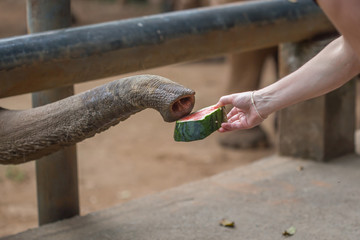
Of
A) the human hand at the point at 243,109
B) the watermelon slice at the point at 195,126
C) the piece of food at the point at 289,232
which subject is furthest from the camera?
the piece of food at the point at 289,232

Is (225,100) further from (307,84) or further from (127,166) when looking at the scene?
(127,166)

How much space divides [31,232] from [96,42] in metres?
0.82

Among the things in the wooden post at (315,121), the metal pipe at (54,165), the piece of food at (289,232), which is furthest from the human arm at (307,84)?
the wooden post at (315,121)

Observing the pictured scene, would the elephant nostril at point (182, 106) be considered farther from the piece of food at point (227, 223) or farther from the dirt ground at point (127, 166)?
the dirt ground at point (127, 166)

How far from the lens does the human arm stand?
6.59ft

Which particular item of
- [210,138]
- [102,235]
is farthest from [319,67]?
[210,138]

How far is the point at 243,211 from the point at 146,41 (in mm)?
867

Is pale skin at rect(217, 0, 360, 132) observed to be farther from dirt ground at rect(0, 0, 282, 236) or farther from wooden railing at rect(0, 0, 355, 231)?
dirt ground at rect(0, 0, 282, 236)

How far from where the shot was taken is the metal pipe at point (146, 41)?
249 centimetres

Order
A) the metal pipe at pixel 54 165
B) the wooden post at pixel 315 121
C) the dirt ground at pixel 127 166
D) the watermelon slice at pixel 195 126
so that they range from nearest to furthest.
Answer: the watermelon slice at pixel 195 126, the metal pipe at pixel 54 165, the wooden post at pixel 315 121, the dirt ground at pixel 127 166

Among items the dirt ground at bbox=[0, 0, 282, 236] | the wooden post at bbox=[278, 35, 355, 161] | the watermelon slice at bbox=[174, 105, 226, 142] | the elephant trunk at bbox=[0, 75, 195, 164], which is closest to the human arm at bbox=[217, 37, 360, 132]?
the watermelon slice at bbox=[174, 105, 226, 142]

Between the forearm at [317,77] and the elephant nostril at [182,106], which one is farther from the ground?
the forearm at [317,77]

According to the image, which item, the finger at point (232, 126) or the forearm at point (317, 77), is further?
the finger at point (232, 126)

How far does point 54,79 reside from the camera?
258 cm
